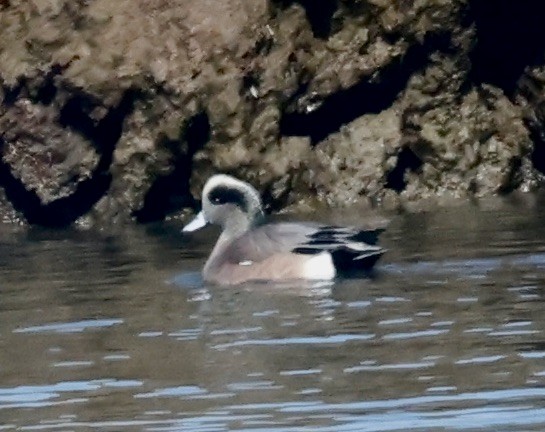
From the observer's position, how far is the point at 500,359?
35.1ft

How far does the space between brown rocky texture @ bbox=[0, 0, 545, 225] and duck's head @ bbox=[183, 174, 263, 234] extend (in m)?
5.50

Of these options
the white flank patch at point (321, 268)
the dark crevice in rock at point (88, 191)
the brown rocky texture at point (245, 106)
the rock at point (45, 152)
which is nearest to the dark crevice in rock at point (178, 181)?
the brown rocky texture at point (245, 106)

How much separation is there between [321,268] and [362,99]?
799 cm

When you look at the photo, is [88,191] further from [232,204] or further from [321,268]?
[321,268]

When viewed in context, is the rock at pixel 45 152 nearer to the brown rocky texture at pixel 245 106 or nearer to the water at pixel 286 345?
the brown rocky texture at pixel 245 106

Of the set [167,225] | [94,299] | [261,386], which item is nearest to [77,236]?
[167,225]

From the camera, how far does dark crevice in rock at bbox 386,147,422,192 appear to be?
22.2 meters

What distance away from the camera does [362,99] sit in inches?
882

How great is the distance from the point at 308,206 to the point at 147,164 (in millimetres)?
1929

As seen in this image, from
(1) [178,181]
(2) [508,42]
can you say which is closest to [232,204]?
(1) [178,181]

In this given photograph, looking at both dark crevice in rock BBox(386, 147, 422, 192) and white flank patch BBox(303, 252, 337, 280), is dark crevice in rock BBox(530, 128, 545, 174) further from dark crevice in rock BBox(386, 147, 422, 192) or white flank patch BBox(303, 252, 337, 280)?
white flank patch BBox(303, 252, 337, 280)

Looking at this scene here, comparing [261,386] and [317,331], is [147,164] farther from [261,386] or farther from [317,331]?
[261,386]

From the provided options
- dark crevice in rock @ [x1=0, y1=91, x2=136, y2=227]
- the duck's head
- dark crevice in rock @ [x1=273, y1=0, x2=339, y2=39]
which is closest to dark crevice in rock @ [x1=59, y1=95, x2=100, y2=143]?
dark crevice in rock @ [x1=0, y1=91, x2=136, y2=227]

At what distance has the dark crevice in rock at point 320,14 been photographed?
22172 mm
